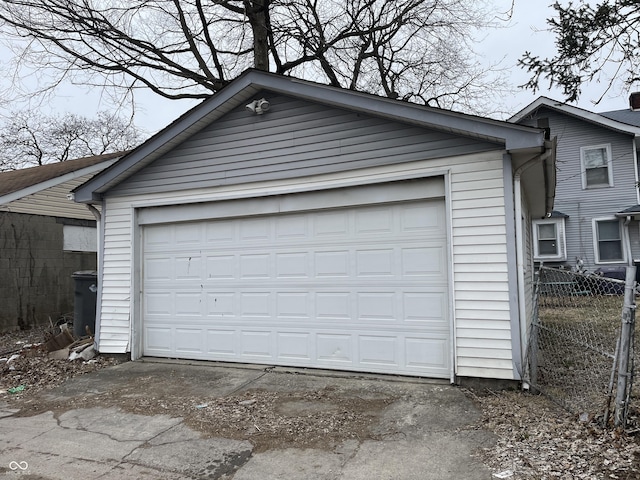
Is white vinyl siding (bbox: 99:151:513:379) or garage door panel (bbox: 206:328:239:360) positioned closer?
white vinyl siding (bbox: 99:151:513:379)

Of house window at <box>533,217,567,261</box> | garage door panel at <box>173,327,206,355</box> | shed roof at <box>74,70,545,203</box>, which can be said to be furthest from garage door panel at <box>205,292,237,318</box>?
house window at <box>533,217,567,261</box>

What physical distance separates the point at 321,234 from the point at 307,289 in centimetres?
79

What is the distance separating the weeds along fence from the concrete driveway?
3.23 ft

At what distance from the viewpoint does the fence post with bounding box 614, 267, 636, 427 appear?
344 centimetres

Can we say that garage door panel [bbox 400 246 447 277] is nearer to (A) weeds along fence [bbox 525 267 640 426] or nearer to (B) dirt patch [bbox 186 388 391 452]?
(A) weeds along fence [bbox 525 267 640 426]

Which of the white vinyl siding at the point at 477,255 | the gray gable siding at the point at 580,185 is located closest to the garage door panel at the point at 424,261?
the white vinyl siding at the point at 477,255

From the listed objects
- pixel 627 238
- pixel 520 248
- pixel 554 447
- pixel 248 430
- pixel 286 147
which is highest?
pixel 286 147

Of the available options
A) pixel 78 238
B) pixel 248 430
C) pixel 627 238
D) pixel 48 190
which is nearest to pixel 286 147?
pixel 248 430

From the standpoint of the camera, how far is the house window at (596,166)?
16281 millimetres

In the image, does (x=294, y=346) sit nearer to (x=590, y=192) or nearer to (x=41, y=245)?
(x=41, y=245)

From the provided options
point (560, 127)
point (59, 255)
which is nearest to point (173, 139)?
point (59, 255)

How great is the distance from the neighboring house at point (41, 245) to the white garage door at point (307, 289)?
→ 18.4ft

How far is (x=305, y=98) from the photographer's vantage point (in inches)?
245

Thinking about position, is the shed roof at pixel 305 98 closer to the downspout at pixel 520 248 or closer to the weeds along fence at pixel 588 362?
the downspout at pixel 520 248
